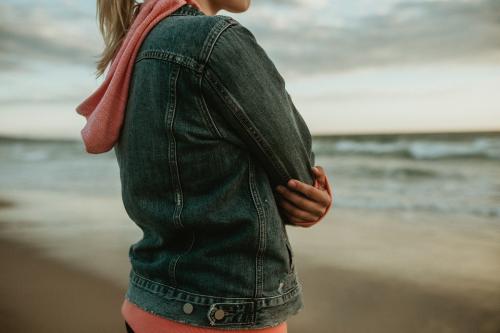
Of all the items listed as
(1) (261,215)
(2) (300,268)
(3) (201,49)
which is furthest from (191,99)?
(2) (300,268)

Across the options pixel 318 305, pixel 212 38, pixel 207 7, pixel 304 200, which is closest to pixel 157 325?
pixel 304 200

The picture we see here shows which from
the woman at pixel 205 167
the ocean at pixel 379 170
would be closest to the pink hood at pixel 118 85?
the woman at pixel 205 167

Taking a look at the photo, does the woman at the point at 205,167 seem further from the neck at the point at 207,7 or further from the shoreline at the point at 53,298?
Result: the shoreline at the point at 53,298

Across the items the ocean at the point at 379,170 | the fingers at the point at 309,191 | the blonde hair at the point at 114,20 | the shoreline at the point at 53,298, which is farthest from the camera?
the ocean at the point at 379,170

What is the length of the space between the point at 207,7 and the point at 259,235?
52cm

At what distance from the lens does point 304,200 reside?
1.03 m

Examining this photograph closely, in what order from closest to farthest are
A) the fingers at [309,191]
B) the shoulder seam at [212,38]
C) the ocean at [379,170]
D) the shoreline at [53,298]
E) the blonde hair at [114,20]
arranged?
the shoulder seam at [212,38] → the fingers at [309,191] → the blonde hair at [114,20] → the shoreline at [53,298] → the ocean at [379,170]

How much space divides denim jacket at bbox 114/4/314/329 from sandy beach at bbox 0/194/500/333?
6.66 ft

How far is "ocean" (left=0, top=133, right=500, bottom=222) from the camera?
23.1ft

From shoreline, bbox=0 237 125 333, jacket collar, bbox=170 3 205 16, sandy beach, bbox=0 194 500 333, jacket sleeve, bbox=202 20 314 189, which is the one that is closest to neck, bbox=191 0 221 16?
jacket collar, bbox=170 3 205 16

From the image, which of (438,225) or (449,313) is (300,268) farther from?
(438,225)

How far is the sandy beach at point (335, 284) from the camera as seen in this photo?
3.03 meters

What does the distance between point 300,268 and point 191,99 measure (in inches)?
120

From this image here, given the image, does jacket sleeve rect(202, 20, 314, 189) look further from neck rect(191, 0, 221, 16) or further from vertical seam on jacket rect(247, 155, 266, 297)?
neck rect(191, 0, 221, 16)
